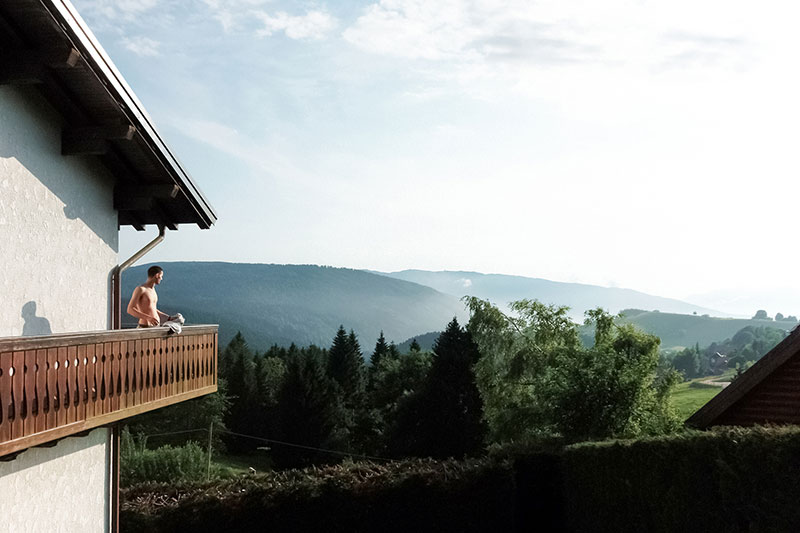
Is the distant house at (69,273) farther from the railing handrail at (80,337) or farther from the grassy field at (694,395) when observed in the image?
the grassy field at (694,395)

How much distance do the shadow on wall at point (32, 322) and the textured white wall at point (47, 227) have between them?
0.5 inches

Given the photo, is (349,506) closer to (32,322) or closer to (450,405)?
(32,322)

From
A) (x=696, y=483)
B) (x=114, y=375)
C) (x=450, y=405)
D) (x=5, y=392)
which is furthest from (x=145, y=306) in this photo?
(x=450, y=405)

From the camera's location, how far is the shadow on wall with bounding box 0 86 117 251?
446 inches

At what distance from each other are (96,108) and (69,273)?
255 cm

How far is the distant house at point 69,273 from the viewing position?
34.0 feet

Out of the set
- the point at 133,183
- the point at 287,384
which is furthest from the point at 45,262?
the point at 287,384

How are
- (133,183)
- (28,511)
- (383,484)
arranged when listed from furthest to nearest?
(383,484) → (133,183) → (28,511)

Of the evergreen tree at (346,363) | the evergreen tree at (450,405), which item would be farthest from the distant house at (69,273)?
the evergreen tree at (346,363)

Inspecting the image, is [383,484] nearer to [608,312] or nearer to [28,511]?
[28,511]

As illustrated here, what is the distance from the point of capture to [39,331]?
39.0ft

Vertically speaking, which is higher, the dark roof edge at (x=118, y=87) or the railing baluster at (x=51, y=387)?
the dark roof edge at (x=118, y=87)

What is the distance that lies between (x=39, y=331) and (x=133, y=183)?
3.62 metres

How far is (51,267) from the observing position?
1229cm
